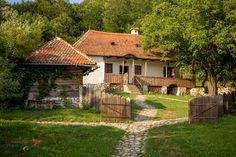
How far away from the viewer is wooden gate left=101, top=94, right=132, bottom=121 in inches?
832

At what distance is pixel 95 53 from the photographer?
138 feet

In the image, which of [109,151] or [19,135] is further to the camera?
[19,135]

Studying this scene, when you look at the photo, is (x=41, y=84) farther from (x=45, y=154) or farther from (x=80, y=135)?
(x=45, y=154)

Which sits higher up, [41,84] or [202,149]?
[41,84]

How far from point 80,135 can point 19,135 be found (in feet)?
8.09

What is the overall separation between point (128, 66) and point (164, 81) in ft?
14.3

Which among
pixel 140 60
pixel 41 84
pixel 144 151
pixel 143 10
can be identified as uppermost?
pixel 143 10

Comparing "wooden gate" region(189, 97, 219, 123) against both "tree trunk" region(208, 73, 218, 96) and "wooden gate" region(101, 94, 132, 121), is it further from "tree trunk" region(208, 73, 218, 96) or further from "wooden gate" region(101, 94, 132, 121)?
"tree trunk" region(208, 73, 218, 96)

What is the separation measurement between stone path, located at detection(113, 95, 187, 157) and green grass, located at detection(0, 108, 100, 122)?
2574 mm

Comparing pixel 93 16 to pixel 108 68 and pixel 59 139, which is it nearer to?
pixel 108 68

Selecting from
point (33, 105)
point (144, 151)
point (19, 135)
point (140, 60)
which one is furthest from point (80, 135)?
point (140, 60)

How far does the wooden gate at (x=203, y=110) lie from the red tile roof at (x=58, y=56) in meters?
8.02

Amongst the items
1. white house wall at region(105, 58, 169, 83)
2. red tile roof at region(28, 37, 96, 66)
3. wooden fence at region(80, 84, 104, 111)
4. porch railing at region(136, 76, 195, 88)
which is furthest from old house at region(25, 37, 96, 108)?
porch railing at region(136, 76, 195, 88)

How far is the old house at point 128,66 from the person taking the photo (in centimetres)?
4234
